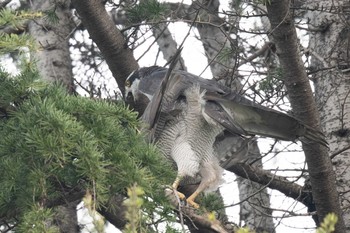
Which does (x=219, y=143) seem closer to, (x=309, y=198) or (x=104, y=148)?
(x=309, y=198)

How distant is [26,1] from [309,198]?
3314mm

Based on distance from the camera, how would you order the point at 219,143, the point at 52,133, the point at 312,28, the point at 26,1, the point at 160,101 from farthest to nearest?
the point at 26,1 < the point at 312,28 < the point at 219,143 < the point at 160,101 < the point at 52,133

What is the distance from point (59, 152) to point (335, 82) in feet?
11.0

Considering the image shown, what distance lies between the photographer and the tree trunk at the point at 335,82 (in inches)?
243

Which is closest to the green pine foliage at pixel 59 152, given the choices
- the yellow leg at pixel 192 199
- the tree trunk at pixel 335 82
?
the yellow leg at pixel 192 199

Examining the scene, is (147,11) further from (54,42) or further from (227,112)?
(54,42)

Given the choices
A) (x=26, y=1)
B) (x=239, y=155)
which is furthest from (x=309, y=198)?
(x=26, y=1)

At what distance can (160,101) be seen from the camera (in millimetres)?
5379

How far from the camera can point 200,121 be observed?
5.67 metres

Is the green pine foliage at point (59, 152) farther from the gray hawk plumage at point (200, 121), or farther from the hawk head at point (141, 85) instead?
the hawk head at point (141, 85)

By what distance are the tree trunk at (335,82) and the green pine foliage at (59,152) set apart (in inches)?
89.1

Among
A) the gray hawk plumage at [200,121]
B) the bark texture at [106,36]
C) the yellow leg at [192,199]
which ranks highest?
the bark texture at [106,36]

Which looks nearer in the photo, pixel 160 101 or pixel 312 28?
pixel 160 101

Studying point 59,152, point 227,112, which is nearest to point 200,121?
point 227,112
